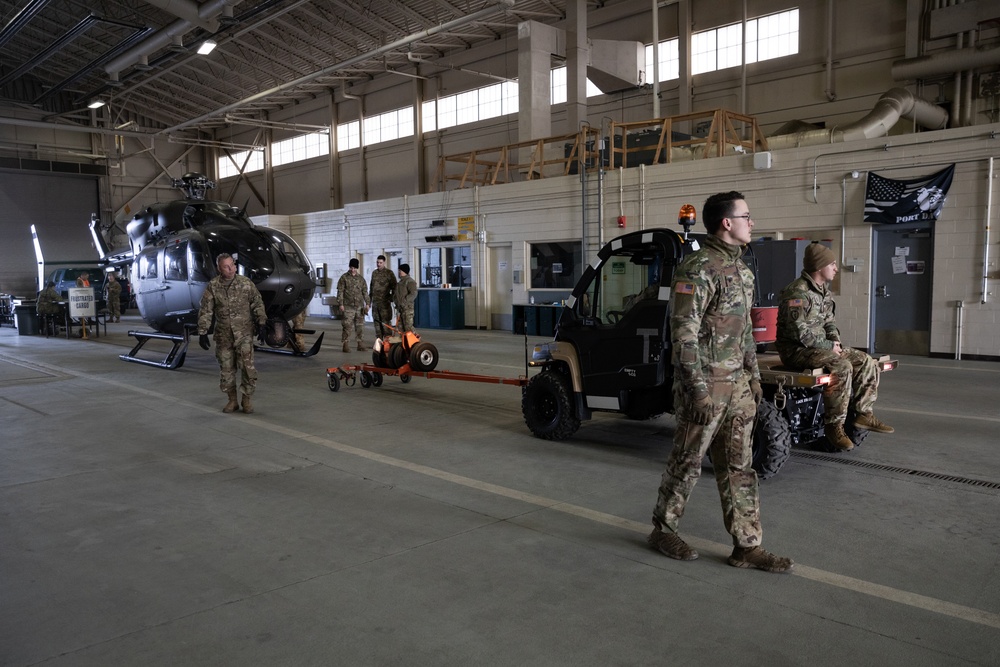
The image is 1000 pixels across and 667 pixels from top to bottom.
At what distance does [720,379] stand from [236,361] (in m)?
6.65

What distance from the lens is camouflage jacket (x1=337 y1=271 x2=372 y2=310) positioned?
1456cm

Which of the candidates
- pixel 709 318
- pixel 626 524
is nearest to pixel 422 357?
pixel 626 524

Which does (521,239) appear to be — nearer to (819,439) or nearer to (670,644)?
(819,439)

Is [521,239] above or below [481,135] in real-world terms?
below

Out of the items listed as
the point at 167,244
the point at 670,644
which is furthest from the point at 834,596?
the point at 167,244

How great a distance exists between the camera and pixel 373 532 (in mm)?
4551

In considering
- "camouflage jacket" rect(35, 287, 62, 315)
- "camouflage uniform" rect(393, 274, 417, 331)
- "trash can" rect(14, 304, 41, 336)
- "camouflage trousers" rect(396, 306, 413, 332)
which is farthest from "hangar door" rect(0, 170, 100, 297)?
"camouflage uniform" rect(393, 274, 417, 331)

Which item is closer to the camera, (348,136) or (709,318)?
(709,318)

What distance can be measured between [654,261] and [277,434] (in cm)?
427

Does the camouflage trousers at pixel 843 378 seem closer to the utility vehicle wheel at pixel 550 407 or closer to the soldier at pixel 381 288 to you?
the utility vehicle wheel at pixel 550 407

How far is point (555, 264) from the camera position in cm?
1834

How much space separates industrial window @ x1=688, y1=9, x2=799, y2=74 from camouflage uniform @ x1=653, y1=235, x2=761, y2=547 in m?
17.0

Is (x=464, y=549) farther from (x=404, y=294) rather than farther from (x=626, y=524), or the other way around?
(x=404, y=294)

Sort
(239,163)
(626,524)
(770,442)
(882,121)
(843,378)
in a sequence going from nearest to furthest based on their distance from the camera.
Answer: (626,524) → (770,442) → (843,378) → (882,121) → (239,163)
